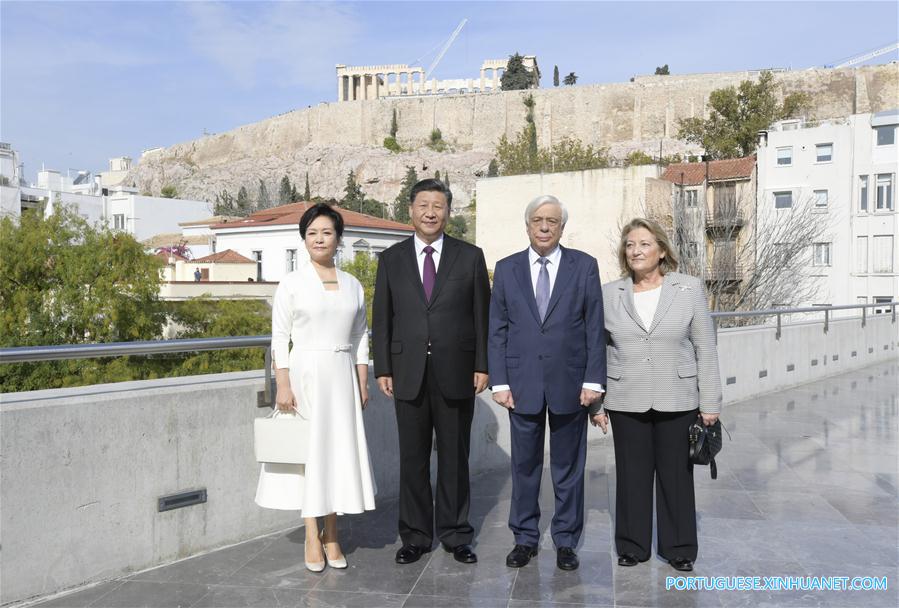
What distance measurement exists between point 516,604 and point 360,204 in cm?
Result: 8635

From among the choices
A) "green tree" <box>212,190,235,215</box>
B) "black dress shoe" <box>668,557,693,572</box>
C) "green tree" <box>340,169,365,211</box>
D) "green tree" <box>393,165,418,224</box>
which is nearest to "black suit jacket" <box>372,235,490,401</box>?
"black dress shoe" <box>668,557,693,572</box>

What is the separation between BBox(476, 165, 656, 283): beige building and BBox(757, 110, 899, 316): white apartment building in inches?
260

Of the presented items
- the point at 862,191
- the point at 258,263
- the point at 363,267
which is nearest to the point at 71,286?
the point at 363,267

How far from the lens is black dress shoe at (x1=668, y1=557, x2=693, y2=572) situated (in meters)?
3.87

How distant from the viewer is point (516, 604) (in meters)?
3.46

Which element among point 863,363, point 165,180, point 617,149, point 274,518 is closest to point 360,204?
point 617,149

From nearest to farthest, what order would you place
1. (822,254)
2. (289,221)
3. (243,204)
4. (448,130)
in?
(822,254), (289,221), (243,204), (448,130)

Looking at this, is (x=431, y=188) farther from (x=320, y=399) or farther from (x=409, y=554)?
(x=409, y=554)

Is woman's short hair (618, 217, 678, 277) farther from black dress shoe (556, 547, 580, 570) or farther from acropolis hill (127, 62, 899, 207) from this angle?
acropolis hill (127, 62, 899, 207)

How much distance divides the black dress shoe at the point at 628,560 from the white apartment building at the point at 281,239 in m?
42.4

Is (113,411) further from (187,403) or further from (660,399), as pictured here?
(660,399)

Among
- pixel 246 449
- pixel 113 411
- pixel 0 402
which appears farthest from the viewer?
pixel 246 449

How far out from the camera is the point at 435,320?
404 centimetres

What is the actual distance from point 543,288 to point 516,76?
347 feet
